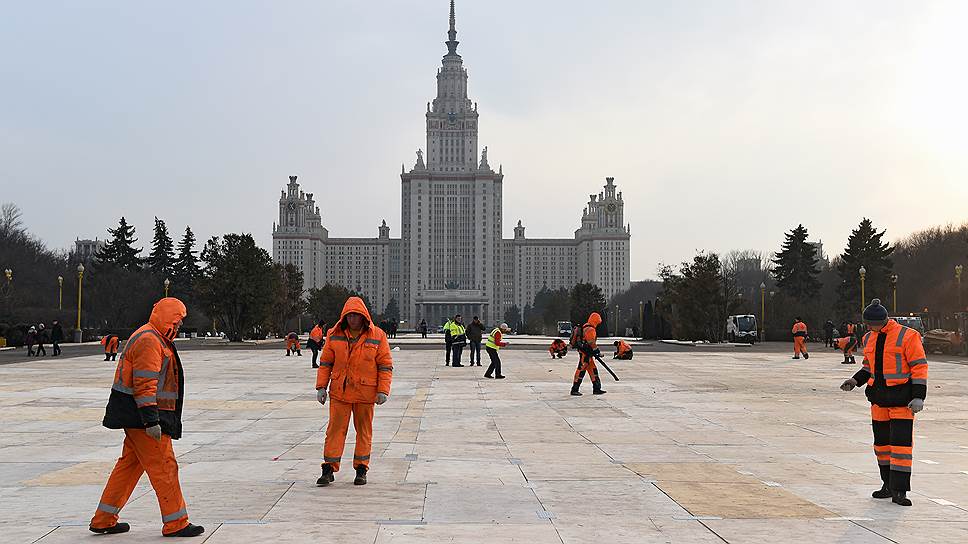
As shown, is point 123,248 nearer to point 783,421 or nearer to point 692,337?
point 692,337

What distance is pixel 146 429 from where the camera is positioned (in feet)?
22.2

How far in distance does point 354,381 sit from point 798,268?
301ft

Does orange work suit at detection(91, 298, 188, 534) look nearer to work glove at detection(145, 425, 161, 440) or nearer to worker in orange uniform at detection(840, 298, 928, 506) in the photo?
work glove at detection(145, 425, 161, 440)

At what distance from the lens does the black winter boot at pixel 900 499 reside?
8.39 meters

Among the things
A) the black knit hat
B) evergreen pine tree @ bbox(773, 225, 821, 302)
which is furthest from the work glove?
evergreen pine tree @ bbox(773, 225, 821, 302)

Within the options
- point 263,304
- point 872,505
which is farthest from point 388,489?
point 263,304

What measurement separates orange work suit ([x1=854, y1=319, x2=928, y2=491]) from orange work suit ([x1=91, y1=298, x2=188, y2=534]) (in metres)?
6.33

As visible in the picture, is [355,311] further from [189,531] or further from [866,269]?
[866,269]

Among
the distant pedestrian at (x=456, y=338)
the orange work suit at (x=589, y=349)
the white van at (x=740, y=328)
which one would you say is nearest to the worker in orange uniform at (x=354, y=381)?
the orange work suit at (x=589, y=349)

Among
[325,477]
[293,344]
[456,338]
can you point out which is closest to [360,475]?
[325,477]

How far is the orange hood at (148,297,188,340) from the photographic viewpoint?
720cm

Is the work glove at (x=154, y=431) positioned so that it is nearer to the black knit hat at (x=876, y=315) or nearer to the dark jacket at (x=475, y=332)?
the black knit hat at (x=876, y=315)

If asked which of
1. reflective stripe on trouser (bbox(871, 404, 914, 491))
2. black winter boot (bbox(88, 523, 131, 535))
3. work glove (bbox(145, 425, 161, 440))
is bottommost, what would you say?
black winter boot (bbox(88, 523, 131, 535))

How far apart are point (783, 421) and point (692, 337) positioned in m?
54.8
